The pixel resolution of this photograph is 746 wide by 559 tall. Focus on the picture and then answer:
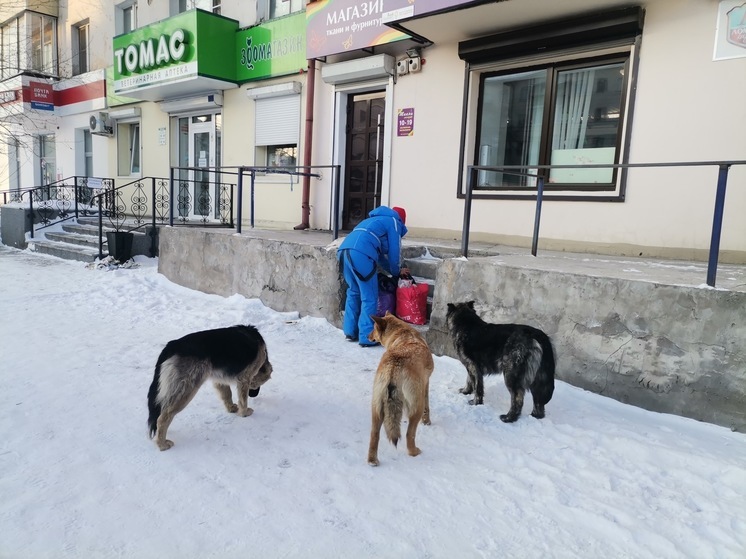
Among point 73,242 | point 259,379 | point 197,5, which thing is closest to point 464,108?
point 259,379

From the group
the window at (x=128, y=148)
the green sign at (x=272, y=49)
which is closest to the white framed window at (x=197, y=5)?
the green sign at (x=272, y=49)

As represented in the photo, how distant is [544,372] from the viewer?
10.7 feet

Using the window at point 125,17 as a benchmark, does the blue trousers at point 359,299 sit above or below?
below

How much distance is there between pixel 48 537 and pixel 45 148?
61.7ft

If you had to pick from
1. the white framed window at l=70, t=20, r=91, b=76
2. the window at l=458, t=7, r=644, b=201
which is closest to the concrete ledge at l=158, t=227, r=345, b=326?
the window at l=458, t=7, r=644, b=201

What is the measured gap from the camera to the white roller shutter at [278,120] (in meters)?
9.38

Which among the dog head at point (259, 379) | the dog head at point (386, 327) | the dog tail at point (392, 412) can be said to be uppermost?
the dog head at point (386, 327)

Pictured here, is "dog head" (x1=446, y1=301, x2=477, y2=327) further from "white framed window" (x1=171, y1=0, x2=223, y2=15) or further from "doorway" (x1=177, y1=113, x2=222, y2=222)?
"white framed window" (x1=171, y1=0, x2=223, y2=15)

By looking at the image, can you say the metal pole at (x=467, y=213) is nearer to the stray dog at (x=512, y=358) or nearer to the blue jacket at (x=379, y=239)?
the blue jacket at (x=379, y=239)

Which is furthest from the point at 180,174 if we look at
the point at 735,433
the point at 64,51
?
the point at 735,433

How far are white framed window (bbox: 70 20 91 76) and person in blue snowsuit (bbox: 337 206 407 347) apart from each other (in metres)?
14.2

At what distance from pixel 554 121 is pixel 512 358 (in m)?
4.57

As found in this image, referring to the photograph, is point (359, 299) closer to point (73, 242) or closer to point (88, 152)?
point (73, 242)

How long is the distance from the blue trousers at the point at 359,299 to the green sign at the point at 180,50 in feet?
23.0
